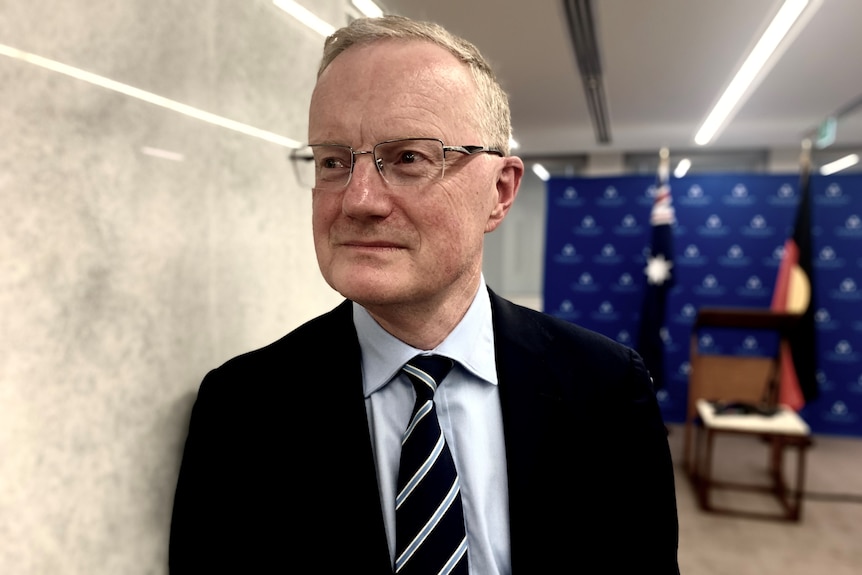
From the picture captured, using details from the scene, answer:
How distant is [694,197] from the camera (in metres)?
4.94

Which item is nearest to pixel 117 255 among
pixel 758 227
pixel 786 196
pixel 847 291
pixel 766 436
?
pixel 766 436

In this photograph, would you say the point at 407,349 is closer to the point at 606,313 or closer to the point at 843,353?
the point at 606,313

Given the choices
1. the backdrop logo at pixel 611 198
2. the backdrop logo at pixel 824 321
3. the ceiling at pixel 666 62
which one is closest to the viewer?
the ceiling at pixel 666 62

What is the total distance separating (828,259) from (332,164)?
5217 mm

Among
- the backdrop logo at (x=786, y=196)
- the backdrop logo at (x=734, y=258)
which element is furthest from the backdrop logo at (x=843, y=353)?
the backdrop logo at (x=786, y=196)

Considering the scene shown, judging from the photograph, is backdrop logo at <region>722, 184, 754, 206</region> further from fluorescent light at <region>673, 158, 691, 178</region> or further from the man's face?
the man's face

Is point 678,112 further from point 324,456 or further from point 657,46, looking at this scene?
point 324,456

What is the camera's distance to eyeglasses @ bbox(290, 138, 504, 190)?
2.44ft

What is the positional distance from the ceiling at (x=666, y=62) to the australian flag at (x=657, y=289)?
30.7 inches

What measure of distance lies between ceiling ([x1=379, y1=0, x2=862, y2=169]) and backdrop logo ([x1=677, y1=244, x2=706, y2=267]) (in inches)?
47.1

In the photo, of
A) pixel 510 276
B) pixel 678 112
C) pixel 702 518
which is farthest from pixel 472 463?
pixel 510 276

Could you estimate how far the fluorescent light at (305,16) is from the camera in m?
1.08

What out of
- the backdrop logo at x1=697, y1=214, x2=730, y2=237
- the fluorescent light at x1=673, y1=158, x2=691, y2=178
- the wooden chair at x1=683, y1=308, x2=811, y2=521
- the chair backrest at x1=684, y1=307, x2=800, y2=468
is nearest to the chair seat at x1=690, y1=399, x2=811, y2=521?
the wooden chair at x1=683, y1=308, x2=811, y2=521

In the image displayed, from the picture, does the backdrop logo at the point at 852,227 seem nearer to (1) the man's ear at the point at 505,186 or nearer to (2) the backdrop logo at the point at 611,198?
(2) the backdrop logo at the point at 611,198
